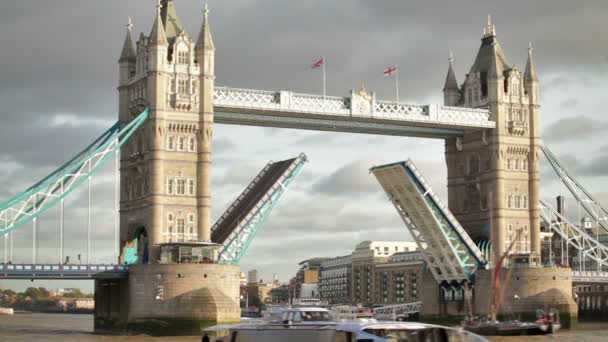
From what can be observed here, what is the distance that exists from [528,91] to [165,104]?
2580cm

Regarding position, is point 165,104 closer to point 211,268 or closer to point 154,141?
point 154,141

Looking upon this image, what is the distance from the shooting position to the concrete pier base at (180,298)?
6050 cm

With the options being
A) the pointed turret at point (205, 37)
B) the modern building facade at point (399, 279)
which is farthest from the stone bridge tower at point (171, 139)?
the modern building facade at point (399, 279)

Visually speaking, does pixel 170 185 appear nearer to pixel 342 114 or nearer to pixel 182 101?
pixel 182 101

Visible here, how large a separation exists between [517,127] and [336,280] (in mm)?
76606

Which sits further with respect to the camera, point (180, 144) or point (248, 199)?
point (248, 199)

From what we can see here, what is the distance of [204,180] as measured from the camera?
6506 cm

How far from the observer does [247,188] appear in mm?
69500

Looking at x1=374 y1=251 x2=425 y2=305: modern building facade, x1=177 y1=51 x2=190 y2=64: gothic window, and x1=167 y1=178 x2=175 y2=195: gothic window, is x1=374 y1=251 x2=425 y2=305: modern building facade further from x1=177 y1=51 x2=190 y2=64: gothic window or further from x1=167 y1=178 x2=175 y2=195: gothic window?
x1=177 y1=51 x2=190 y2=64: gothic window

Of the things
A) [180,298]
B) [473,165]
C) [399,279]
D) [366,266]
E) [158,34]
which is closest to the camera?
[180,298]

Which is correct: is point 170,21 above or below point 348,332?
above

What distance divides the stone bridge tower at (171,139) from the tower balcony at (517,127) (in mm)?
21217

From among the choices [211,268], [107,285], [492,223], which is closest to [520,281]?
[492,223]

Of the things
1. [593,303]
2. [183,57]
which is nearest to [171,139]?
[183,57]
